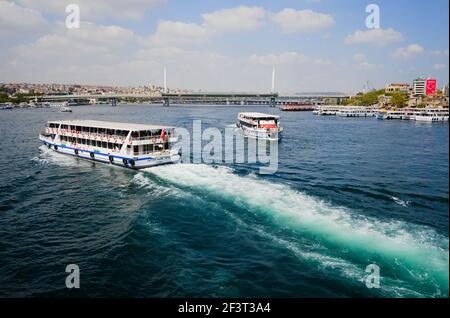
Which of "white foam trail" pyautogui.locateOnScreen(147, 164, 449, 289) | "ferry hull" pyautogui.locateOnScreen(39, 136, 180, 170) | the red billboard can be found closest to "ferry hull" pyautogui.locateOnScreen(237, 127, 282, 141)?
"ferry hull" pyautogui.locateOnScreen(39, 136, 180, 170)

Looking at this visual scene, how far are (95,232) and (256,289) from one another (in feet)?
42.1

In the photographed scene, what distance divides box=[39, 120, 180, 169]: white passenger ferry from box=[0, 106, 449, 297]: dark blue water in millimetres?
1523

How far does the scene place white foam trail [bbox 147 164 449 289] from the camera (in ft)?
66.0

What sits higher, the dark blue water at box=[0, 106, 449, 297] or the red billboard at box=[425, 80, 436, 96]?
the red billboard at box=[425, 80, 436, 96]

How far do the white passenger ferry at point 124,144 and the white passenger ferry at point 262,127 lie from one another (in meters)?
28.2

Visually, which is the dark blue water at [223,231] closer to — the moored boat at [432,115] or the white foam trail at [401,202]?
the white foam trail at [401,202]

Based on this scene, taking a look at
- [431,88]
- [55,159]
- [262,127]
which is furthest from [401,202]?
[431,88]

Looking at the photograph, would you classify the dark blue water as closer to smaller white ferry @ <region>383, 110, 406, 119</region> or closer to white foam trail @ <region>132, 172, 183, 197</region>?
white foam trail @ <region>132, 172, 183, 197</region>

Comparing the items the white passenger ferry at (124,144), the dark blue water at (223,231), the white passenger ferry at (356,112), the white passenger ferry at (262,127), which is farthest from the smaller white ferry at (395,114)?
the white passenger ferry at (124,144)

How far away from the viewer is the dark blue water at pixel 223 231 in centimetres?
1806

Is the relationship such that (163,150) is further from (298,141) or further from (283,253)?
(298,141)

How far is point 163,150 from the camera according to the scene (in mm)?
43406
